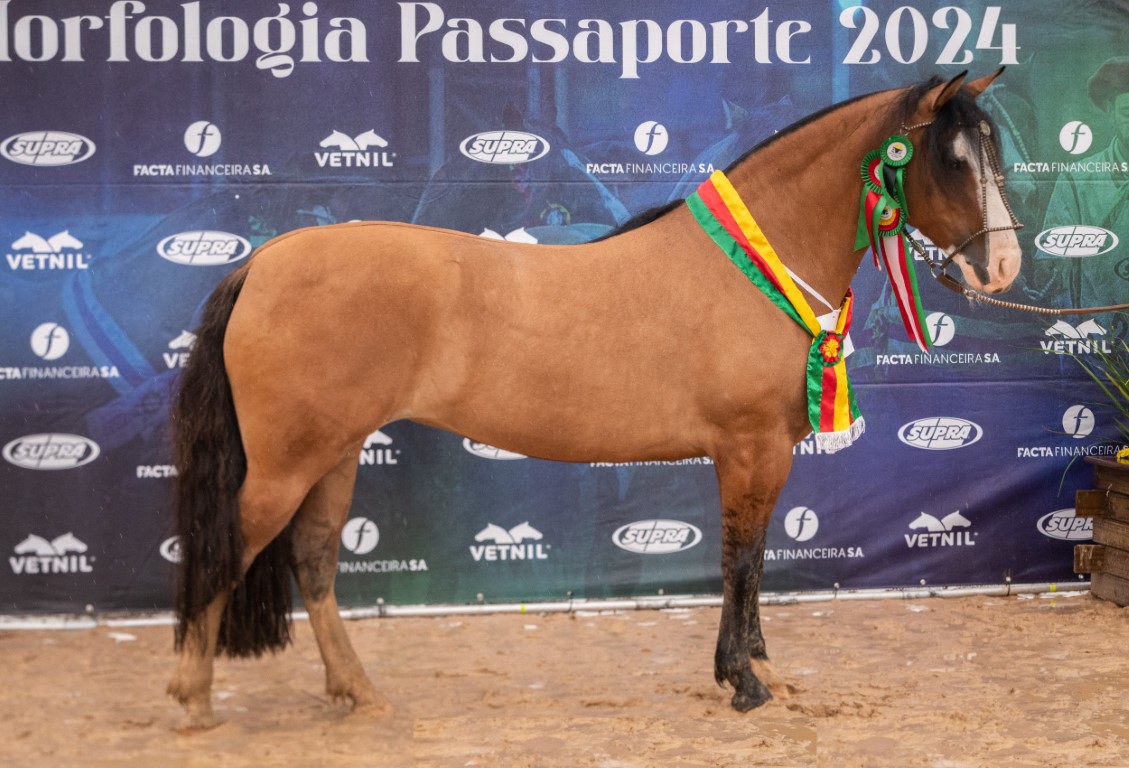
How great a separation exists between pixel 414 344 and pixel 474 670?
1.44 metres

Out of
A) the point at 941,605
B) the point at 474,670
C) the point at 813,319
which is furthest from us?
the point at 941,605

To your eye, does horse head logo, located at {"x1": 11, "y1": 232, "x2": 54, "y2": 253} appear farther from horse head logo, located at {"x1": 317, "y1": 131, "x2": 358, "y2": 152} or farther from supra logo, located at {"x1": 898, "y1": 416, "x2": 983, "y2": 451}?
supra logo, located at {"x1": 898, "y1": 416, "x2": 983, "y2": 451}

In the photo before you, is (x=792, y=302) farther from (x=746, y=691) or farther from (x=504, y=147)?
(x=504, y=147)

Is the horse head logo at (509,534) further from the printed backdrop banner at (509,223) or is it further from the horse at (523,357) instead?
the horse at (523,357)

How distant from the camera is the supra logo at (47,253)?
468 cm

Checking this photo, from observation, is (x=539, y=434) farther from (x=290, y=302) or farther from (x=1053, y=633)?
(x=1053, y=633)

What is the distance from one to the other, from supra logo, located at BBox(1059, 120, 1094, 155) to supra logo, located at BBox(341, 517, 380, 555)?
3.68 m

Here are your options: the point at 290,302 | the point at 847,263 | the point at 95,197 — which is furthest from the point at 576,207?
the point at 95,197

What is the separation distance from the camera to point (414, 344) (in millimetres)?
3525

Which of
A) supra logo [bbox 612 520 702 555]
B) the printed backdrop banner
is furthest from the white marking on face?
supra logo [bbox 612 520 702 555]

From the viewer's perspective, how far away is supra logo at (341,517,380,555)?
16.1 feet

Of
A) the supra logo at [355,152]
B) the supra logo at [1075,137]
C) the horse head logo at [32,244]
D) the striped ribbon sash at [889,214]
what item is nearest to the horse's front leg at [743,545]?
the striped ribbon sash at [889,214]

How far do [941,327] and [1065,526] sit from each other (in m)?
1.18

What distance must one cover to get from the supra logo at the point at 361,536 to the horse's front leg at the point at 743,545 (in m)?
1.82
